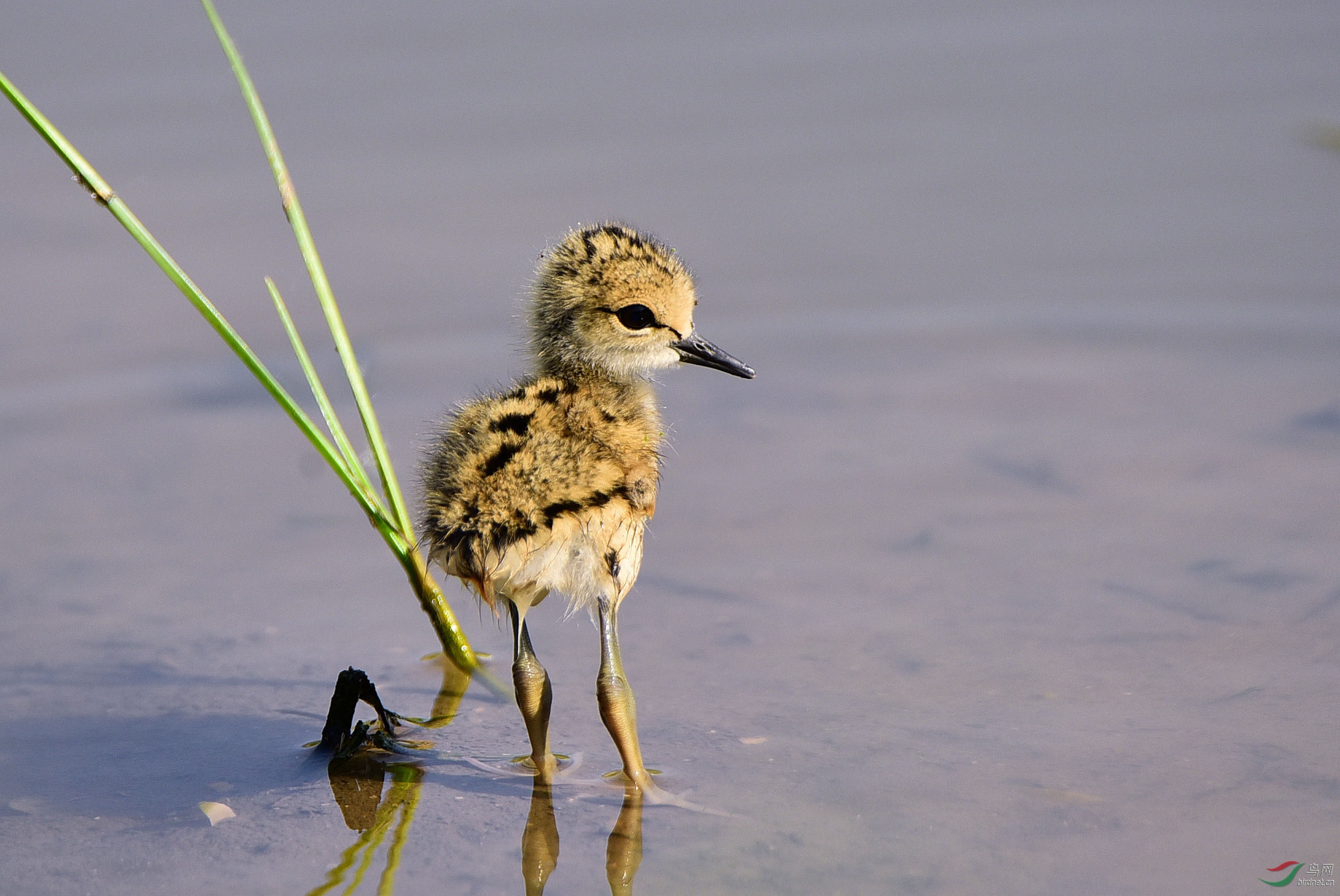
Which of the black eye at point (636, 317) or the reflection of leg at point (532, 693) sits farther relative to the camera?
the black eye at point (636, 317)

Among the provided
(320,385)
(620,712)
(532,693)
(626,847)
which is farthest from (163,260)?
(626,847)

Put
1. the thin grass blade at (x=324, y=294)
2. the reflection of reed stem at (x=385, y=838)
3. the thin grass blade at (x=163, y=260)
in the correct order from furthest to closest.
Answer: the thin grass blade at (x=324, y=294)
the thin grass blade at (x=163, y=260)
the reflection of reed stem at (x=385, y=838)

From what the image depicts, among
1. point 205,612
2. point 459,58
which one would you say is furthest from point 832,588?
point 459,58

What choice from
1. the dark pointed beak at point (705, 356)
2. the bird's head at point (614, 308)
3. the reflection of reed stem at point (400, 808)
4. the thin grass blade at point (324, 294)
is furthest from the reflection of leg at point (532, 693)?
the dark pointed beak at point (705, 356)

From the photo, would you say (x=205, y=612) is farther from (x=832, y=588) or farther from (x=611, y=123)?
(x=611, y=123)

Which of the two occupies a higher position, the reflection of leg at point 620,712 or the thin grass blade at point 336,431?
the thin grass blade at point 336,431

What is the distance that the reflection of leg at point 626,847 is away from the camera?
3.06 m

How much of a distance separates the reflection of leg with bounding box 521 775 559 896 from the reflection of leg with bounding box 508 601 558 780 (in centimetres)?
5

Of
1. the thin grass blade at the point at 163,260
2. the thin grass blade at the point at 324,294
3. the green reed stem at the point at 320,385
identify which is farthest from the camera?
the thin grass blade at the point at 324,294

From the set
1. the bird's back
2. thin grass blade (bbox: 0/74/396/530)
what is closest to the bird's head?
the bird's back

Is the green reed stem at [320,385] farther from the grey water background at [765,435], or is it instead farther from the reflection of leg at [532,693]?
the reflection of leg at [532,693]

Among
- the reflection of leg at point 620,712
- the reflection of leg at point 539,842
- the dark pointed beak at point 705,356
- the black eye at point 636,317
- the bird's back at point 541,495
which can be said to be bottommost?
the reflection of leg at point 539,842

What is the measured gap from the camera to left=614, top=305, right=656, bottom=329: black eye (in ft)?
11.6

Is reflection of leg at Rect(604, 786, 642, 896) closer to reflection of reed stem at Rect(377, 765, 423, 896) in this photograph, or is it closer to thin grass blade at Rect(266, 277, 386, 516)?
reflection of reed stem at Rect(377, 765, 423, 896)
